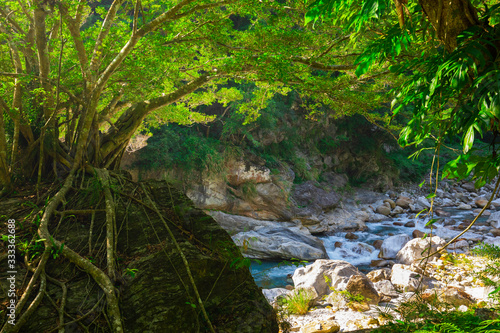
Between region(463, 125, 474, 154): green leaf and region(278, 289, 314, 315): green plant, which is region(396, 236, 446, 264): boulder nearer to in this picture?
region(278, 289, 314, 315): green plant

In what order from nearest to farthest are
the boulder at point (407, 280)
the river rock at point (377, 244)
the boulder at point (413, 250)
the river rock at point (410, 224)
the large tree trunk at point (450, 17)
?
the large tree trunk at point (450, 17), the boulder at point (407, 280), the boulder at point (413, 250), the river rock at point (377, 244), the river rock at point (410, 224)

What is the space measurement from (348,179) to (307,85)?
13204 millimetres

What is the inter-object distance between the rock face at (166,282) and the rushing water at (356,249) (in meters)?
2.75

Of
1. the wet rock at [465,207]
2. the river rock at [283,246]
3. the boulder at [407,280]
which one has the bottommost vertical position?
the wet rock at [465,207]

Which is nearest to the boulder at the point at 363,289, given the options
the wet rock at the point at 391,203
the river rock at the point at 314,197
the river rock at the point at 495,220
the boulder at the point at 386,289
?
the boulder at the point at 386,289

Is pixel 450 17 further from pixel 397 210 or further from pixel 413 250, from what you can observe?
pixel 397 210

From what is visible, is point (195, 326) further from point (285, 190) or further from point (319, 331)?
point (285, 190)

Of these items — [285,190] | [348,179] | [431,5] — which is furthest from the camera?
[348,179]

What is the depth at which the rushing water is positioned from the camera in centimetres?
727

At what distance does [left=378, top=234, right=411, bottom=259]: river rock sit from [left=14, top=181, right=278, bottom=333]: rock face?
7206 mm

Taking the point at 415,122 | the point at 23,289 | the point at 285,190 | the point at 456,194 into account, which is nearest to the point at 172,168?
the point at 285,190

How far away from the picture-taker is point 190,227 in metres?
3.23

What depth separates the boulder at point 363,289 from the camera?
16.0 feet

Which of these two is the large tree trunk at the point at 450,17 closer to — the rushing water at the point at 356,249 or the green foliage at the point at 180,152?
the rushing water at the point at 356,249
